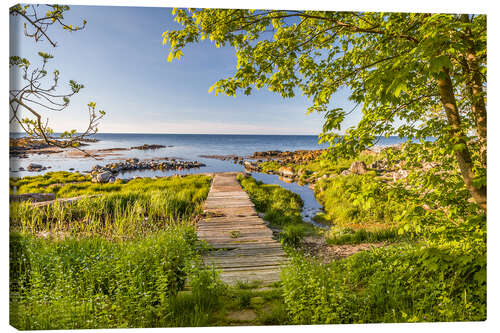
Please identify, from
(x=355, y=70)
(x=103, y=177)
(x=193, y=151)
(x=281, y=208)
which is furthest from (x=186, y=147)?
(x=355, y=70)

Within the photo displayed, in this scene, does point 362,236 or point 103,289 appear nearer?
point 103,289

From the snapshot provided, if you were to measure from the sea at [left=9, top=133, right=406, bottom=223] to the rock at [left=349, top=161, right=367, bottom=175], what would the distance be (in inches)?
47.7

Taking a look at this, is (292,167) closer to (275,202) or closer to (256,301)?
(275,202)

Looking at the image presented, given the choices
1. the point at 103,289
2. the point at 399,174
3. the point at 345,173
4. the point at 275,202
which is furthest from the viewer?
the point at 345,173

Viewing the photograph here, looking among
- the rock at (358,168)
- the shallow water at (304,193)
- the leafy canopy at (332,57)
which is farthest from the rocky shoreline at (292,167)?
the leafy canopy at (332,57)

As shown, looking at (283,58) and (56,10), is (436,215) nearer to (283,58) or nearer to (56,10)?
(283,58)

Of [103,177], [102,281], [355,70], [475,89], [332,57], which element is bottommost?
[102,281]

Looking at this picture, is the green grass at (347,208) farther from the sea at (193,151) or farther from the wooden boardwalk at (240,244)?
the wooden boardwalk at (240,244)

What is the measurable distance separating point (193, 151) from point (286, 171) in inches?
106

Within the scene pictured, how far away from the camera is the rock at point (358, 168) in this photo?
19.0 ft

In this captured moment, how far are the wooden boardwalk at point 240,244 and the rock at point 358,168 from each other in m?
2.64

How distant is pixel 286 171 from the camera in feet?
25.8

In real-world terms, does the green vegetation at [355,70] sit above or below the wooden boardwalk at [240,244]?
above

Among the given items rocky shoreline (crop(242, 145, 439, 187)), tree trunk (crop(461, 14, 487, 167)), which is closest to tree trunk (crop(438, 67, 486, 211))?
tree trunk (crop(461, 14, 487, 167))
